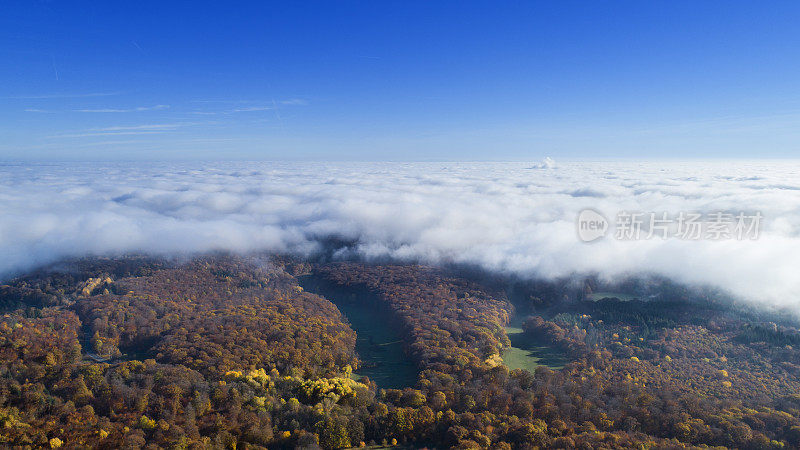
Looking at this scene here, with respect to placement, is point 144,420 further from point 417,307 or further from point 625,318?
point 625,318

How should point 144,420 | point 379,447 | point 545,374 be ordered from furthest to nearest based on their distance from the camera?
point 545,374 → point 379,447 → point 144,420

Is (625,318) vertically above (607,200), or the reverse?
(607,200)

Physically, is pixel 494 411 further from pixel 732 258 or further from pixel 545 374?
pixel 732 258

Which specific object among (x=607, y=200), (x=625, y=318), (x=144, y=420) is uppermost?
(x=607, y=200)

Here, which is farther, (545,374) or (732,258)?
(732,258)

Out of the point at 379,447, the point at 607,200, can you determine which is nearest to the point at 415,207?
the point at 607,200

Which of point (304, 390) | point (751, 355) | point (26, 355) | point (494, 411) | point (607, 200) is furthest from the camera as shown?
point (607, 200)

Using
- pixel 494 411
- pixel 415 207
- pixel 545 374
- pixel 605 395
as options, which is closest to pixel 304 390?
pixel 494 411
